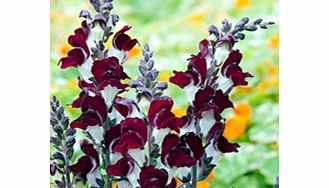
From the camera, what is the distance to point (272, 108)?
208 centimetres

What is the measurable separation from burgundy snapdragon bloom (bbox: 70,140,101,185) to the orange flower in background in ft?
3.18

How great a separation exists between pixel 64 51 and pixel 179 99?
393 millimetres

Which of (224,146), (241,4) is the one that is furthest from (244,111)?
(224,146)

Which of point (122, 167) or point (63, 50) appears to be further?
point (63, 50)

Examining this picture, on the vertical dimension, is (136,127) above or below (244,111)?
below

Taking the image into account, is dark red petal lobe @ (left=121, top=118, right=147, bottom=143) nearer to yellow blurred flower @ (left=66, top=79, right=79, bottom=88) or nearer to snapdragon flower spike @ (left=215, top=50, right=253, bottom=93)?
snapdragon flower spike @ (left=215, top=50, right=253, bottom=93)

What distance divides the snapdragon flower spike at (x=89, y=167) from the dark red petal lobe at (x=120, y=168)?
0.20 feet

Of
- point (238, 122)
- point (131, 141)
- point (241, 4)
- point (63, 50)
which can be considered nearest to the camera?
point (131, 141)

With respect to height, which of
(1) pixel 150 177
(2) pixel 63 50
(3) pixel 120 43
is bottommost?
(1) pixel 150 177

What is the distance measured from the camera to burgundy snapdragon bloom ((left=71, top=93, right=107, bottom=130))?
1025mm

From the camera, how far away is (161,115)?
99 centimetres

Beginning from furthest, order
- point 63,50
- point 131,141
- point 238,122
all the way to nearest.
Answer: point 63,50 < point 238,122 < point 131,141

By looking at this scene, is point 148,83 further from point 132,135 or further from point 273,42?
point 273,42
